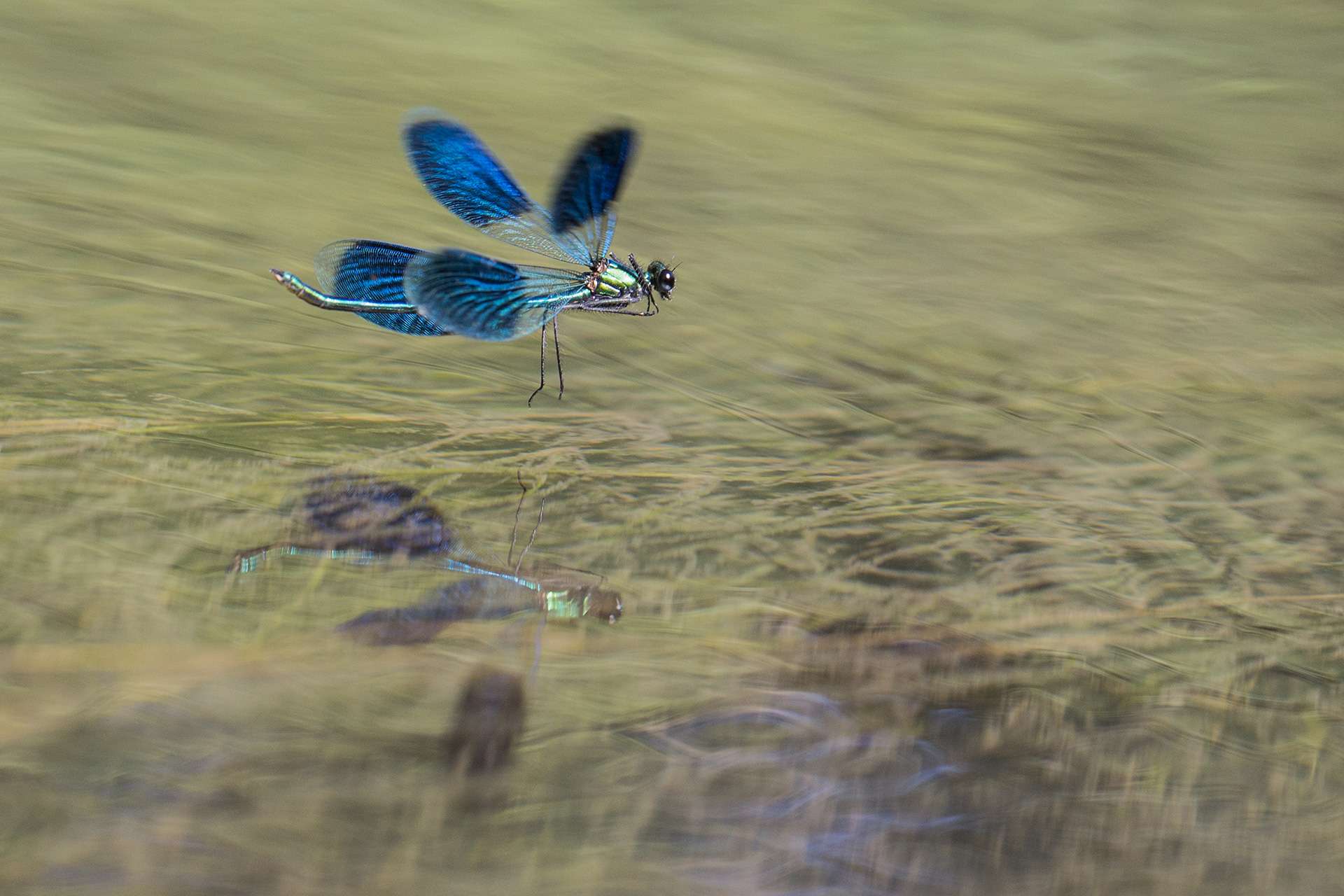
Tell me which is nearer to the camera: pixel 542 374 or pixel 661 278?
pixel 542 374

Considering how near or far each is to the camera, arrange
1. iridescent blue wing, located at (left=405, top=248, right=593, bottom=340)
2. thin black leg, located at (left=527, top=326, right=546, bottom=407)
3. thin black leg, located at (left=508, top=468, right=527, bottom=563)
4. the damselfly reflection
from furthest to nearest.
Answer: thin black leg, located at (left=527, top=326, right=546, bottom=407) → iridescent blue wing, located at (left=405, top=248, right=593, bottom=340) → thin black leg, located at (left=508, top=468, right=527, bottom=563) → the damselfly reflection

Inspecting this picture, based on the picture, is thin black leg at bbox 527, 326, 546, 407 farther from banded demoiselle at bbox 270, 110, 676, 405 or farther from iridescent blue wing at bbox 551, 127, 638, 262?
iridescent blue wing at bbox 551, 127, 638, 262

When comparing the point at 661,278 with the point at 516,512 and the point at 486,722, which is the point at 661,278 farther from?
the point at 486,722

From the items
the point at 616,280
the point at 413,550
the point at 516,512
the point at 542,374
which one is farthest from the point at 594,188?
the point at 413,550

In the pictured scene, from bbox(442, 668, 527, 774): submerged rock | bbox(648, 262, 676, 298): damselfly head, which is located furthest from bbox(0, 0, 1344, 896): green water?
bbox(648, 262, 676, 298): damselfly head

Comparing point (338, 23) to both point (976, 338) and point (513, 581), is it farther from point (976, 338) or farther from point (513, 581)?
point (513, 581)

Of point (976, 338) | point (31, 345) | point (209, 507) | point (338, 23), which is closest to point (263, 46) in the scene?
point (338, 23)
